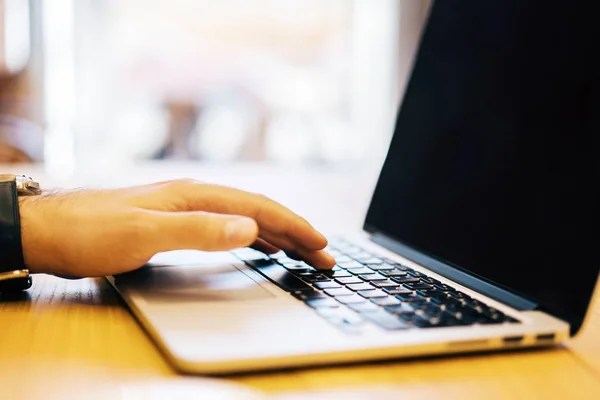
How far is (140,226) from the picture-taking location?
562mm

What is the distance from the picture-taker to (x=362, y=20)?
239 cm

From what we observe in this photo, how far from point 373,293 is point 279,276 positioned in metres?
0.11

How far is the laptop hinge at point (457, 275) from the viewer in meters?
0.54

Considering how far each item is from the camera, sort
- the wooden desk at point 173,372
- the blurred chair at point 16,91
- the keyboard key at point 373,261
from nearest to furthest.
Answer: the wooden desk at point 173,372
the keyboard key at point 373,261
the blurred chair at point 16,91

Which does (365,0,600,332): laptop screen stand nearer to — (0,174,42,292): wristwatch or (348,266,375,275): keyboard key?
(348,266,375,275): keyboard key

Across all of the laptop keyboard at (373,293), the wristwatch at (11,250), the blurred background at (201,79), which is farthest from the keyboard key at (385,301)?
the blurred background at (201,79)

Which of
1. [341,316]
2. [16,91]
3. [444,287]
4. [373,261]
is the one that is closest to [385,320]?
[341,316]

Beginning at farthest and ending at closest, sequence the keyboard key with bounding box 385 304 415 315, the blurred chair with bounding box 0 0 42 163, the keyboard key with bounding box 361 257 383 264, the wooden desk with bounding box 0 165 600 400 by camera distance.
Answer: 1. the blurred chair with bounding box 0 0 42 163
2. the keyboard key with bounding box 361 257 383 264
3. the keyboard key with bounding box 385 304 415 315
4. the wooden desk with bounding box 0 165 600 400

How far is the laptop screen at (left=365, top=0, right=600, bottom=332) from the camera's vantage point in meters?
0.53

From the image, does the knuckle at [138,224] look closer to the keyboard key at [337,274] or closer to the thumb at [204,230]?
the thumb at [204,230]

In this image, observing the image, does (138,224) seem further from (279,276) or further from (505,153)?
(505,153)

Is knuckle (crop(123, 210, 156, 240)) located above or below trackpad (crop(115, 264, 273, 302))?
above

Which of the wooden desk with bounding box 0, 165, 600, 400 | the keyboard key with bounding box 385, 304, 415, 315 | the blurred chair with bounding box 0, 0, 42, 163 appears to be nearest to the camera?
the wooden desk with bounding box 0, 165, 600, 400

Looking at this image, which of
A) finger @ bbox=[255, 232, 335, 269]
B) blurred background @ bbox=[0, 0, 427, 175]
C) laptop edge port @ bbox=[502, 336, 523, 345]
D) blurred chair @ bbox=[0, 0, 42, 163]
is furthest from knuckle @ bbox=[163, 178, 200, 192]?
blurred chair @ bbox=[0, 0, 42, 163]
